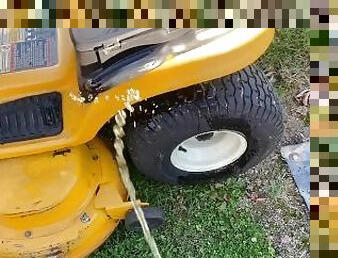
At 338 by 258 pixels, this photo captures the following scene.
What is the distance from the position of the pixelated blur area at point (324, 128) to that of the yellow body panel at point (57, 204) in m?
1.08

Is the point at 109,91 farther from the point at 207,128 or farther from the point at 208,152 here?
the point at 208,152

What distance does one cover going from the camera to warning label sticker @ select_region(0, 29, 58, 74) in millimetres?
1282

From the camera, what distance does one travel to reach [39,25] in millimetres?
353

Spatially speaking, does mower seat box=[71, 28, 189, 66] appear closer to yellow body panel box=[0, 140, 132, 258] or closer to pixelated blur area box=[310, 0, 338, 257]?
yellow body panel box=[0, 140, 132, 258]

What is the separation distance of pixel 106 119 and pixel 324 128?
0.94 meters

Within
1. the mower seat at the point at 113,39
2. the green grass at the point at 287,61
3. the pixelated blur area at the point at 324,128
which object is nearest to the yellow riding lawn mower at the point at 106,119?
the mower seat at the point at 113,39

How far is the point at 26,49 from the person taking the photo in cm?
131

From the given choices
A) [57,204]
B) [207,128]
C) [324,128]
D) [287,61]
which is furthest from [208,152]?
[324,128]

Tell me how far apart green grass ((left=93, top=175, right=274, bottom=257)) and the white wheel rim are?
148mm

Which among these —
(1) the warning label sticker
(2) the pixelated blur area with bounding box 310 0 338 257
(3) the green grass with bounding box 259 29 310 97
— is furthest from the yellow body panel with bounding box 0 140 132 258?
(2) the pixelated blur area with bounding box 310 0 338 257

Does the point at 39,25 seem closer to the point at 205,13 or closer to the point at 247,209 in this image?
the point at 205,13

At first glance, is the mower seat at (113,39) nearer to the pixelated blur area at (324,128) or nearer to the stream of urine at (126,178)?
the stream of urine at (126,178)

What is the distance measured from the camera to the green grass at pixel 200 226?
1.65m

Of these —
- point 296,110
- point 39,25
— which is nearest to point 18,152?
point 296,110
